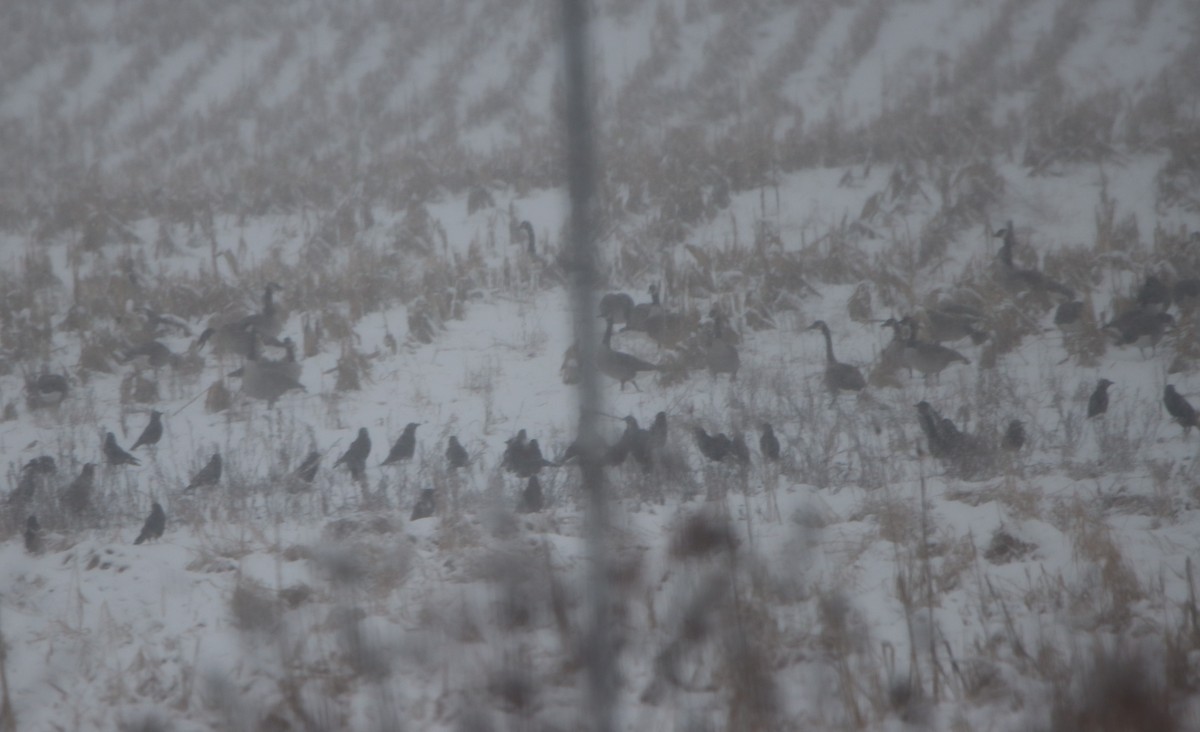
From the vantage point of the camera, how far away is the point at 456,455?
624 cm

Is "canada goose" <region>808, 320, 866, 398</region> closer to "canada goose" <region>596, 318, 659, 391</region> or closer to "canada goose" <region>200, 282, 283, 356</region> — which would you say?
"canada goose" <region>596, 318, 659, 391</region>

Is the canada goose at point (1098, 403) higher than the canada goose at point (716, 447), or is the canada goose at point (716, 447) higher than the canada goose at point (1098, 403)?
the canada goose at point (1098, 403)

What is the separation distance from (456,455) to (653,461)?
1232 mm

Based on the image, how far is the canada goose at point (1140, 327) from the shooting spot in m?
7.31

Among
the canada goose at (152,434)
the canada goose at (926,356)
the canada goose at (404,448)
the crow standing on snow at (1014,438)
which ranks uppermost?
the canada goose at (926,356)

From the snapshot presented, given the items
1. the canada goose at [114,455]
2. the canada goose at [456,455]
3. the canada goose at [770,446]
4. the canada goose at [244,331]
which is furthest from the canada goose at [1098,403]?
the canada goose at [244,331]

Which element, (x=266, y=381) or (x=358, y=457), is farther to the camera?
(x=266, y=381)

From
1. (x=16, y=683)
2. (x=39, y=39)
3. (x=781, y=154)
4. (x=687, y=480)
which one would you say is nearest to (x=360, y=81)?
(x=39, y=39)

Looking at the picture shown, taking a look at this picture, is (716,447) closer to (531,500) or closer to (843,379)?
(531,500)

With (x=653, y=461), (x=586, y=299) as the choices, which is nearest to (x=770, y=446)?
(x=653, y=461)

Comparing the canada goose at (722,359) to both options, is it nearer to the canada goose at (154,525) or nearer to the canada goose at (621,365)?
the canada goose at (621,365)

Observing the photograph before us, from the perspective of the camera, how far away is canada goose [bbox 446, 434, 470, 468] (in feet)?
20.5

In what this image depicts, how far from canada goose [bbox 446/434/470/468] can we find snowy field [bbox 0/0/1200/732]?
5.7 inches

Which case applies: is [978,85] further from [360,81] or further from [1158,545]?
[1158,545]
